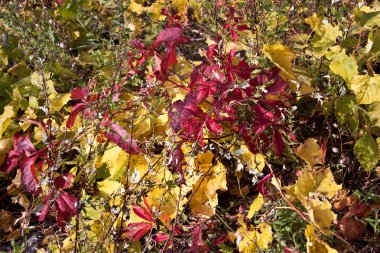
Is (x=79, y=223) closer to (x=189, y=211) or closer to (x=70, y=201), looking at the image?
(x=70, y=201)

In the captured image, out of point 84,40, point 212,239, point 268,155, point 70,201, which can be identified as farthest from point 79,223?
point 84,40

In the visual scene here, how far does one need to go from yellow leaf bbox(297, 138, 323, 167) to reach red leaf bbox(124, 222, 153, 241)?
659mm

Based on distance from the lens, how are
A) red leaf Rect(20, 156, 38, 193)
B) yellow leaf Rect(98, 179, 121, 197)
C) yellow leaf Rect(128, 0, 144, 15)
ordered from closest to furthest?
1. red leaf Rect(20, 156, 38, 193)
2. yellow leaf Rect(98, 179, 121, 197)
3. yellow leaf Rect(128, 0, 144, 15)

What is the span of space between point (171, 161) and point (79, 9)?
52.5 inches

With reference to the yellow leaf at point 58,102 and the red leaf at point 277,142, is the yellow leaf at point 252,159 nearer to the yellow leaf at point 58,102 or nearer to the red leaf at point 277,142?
the red leaf at point 277,142

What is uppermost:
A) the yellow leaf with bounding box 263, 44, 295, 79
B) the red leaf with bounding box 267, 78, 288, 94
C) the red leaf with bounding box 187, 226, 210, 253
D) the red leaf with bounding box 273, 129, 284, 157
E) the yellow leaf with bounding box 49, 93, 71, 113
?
the yellow leaf with bounding box 263, 44, 295, 79

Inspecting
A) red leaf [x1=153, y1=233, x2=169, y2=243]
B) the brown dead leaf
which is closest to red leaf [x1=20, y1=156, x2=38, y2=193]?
red leaf [x1=153, y1=233, x2=169, y2=243]

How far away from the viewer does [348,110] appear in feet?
6.30

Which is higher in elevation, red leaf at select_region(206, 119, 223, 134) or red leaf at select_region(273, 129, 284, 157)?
red leaf at select_region(206, 119, 223, 134)

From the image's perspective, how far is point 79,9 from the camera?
2613 millimetres

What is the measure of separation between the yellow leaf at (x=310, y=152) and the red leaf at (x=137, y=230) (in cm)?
66

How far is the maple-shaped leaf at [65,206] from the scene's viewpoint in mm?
1767

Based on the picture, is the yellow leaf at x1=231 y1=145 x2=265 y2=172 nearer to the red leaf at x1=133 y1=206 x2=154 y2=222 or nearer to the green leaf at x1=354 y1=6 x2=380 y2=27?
the red leaf at x1=133 y1=206 x2=154 y2=222

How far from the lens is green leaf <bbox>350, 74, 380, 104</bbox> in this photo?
69.7 inches
